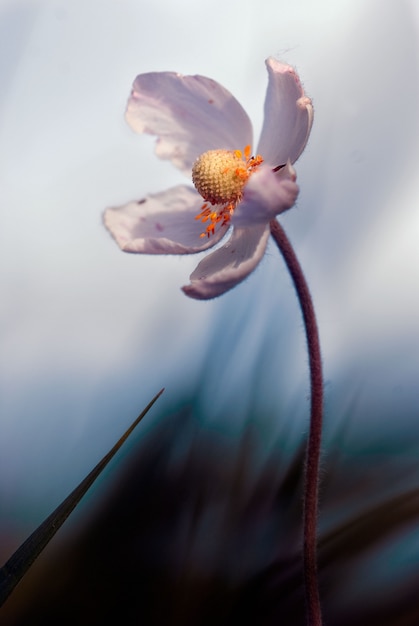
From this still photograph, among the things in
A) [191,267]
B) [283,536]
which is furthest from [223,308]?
[283,536]

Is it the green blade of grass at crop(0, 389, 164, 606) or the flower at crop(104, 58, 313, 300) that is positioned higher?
the flower at crop(104, 58, 313, 300)

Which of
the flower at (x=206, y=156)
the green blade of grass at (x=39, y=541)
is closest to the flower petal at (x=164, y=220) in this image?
the flower at (x=206, y=156)

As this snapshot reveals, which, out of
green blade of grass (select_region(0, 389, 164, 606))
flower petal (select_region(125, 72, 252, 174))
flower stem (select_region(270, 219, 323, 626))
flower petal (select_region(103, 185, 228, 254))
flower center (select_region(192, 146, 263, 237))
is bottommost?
green blade of grass (select_region(0, 389, 164, 606))

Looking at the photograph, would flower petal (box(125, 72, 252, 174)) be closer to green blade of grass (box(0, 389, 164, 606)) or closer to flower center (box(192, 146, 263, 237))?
flower center (box(192, 146, 263, 237))

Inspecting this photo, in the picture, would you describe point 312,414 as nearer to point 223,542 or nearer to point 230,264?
point 230,264

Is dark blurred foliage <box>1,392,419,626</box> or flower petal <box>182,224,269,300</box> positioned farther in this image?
dark blurred foliage <box>1,392,419,626</box>

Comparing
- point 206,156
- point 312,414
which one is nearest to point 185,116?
point 206,156

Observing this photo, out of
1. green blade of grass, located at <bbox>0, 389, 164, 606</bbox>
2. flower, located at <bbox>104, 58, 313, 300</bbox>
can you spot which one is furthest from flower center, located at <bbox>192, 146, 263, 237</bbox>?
green blade of grass, located at <bbox>0, 389, 164, 606</bbox>
